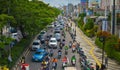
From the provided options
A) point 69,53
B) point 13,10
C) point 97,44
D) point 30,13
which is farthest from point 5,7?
point 97,44

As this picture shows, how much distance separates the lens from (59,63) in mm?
45875

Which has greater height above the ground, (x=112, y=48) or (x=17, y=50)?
(x=17, y=50)

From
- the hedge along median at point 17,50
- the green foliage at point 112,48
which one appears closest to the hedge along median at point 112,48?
the green foliage at point 112,48

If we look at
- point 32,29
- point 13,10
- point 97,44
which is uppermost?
point 13,10

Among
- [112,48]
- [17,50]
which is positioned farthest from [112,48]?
[17,50]

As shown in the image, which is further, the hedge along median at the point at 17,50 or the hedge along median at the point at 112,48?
the hedge along median at the point at 112,48

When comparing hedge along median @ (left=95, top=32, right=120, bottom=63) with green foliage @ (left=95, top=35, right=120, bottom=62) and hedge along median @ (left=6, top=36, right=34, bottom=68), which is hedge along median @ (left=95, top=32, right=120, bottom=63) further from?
hedge along median @ (left=6, top=36, right=34, bottom=68)

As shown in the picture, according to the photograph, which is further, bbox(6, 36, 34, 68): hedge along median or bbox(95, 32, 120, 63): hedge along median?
bbox(95, 32, 120, 63): hedge along median

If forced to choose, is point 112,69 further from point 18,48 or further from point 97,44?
point 97,44

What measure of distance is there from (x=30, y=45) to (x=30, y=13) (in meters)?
6.40

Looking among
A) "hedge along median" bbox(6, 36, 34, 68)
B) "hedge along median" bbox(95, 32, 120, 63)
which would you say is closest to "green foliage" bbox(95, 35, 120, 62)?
"hedge along median" bbox(95, 32, 120, 63)

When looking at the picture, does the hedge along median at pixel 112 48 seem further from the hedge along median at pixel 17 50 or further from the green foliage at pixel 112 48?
the hedge along median at pixel 17 50

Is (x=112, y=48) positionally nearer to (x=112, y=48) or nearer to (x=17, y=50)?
(x=112, y=48)

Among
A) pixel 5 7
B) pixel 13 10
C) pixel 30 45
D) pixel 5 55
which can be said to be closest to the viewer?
pixel 5 55
